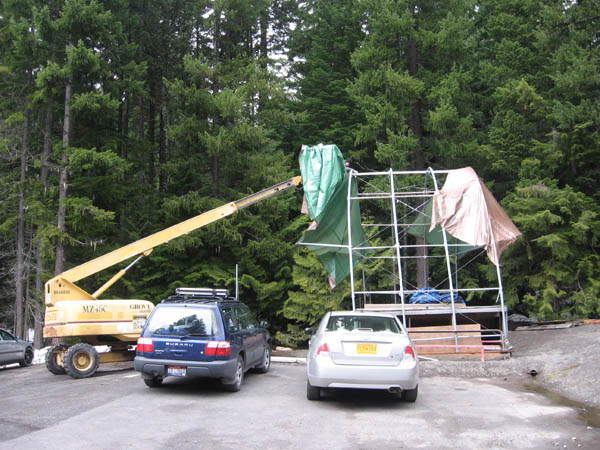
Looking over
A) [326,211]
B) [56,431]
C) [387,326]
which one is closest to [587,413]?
[387,326]

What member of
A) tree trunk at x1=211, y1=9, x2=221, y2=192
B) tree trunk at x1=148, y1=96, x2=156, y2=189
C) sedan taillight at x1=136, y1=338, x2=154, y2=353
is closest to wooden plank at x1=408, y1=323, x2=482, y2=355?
sedan taillight at x1=136, y1=338, x2=154, y2=353

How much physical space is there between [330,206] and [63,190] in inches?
436

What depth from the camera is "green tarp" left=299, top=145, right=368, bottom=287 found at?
1407cm

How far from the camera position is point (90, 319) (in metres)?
11.8

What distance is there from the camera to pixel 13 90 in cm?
2341

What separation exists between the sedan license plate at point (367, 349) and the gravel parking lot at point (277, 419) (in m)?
0.88

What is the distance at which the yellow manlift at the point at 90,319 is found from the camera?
11539mm

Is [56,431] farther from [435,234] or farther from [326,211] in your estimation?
[435,234]

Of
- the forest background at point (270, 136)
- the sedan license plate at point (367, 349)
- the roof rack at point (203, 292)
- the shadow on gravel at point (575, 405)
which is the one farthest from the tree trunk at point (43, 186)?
the shadow on gravel at point (575, 405)

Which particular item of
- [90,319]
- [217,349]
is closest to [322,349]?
[217,349]

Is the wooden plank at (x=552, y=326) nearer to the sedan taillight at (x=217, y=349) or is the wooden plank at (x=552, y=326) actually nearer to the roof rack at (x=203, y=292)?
the roof rack at (x=203, y=292)

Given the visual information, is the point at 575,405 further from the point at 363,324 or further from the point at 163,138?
the point at 163,138

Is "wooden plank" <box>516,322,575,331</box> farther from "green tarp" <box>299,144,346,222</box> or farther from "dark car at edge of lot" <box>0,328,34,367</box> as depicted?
"dark car at edge of lot" <box>0,328,34,367</box>

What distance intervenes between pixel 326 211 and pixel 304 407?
8280 mm
